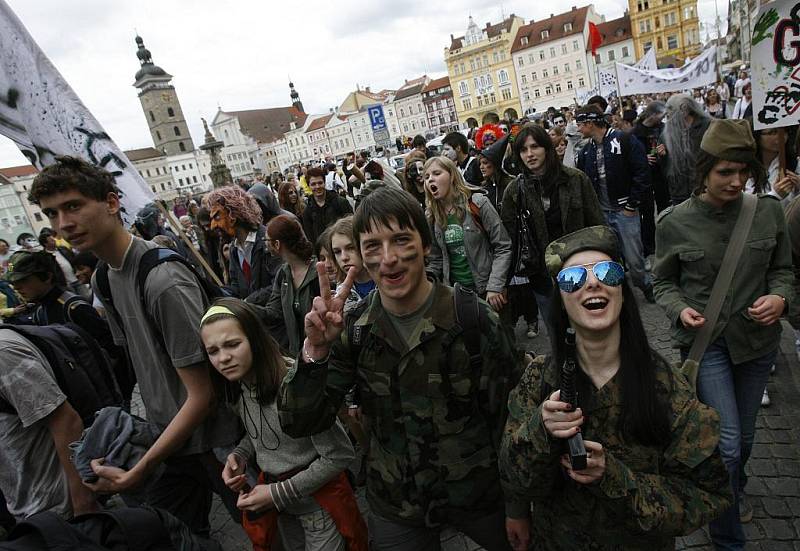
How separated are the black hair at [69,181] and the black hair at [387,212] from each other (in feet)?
4.32

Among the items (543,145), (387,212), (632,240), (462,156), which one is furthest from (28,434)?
(462,156)

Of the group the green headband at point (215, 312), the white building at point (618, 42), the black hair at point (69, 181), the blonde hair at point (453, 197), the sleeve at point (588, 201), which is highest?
the white building at point (618, 42)

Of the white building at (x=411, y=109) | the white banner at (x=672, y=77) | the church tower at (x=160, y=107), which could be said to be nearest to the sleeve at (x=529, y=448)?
the white banner at (x=672, y=77)

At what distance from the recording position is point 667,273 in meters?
2.50

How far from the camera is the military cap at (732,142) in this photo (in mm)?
2162

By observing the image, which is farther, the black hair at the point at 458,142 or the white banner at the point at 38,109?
the black hair at the point at 458,142

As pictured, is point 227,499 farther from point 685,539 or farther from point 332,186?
point 332,186

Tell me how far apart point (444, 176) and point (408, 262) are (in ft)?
7.14

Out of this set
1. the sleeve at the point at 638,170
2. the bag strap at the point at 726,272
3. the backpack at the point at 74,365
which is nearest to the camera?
the bag strap at the point at 726,272

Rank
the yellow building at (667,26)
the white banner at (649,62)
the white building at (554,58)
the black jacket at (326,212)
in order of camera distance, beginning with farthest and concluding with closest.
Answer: the white building at (554,58) → the yellow building at (667,26) → the white banner at (649,62) → the black jacket at (326,212)

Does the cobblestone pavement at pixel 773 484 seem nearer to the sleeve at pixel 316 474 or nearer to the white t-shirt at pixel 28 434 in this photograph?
the sleeve at pixel 316 474

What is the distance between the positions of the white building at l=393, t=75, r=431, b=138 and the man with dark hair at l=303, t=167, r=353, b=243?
9062 centimetres

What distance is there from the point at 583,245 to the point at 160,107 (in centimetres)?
11061

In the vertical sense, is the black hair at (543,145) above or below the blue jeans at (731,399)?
above
